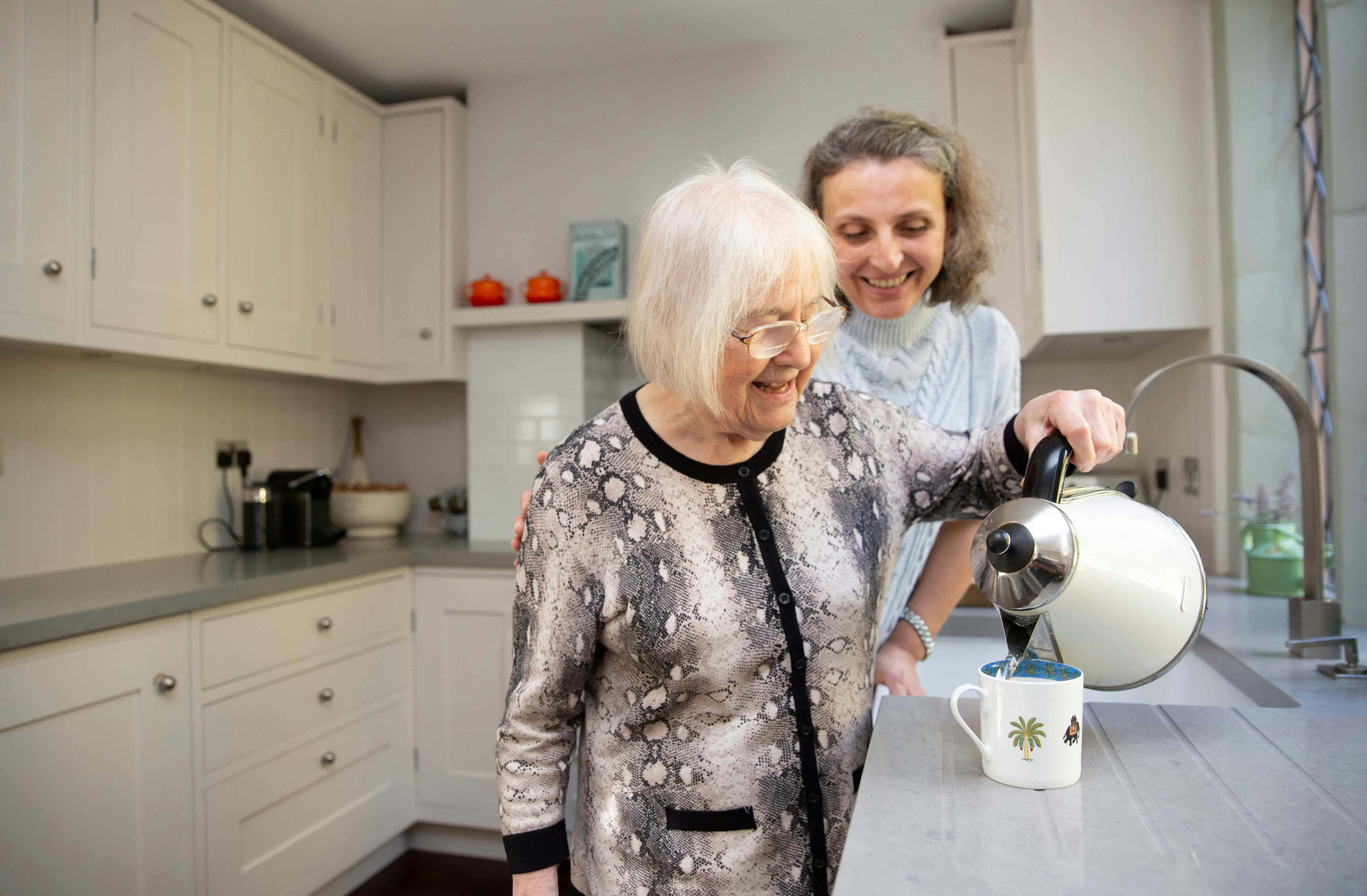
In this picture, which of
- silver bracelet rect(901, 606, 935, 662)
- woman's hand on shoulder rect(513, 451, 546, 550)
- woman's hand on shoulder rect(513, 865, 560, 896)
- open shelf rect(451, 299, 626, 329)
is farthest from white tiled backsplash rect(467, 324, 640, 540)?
woman's hand on shoulder rect(513, 865, 560, 896)

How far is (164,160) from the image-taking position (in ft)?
7.12

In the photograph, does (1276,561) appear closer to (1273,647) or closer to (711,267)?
(1273,647)

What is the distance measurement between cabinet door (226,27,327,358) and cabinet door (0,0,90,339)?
445mm

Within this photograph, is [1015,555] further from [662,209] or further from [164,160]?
[164,160]

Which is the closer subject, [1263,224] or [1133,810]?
[1133,810]

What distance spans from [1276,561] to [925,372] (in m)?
0.99

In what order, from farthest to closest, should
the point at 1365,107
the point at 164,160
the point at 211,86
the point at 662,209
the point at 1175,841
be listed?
1. the point at 211,86
2. the point at 164,160
3. the point at 1365,107
4. the point at 662,209
5. the point at 1175,841

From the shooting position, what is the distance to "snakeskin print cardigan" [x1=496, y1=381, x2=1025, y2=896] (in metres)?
0.85

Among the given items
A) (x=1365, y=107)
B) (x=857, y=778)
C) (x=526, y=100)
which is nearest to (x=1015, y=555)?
(x=857, y=778)

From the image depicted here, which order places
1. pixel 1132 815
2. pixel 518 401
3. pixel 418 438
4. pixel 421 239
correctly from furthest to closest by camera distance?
1. pixel 418 438
2. pixel 421 239
3. pixel 518 401
4. pixel 1132 815

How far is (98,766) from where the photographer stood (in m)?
1.66

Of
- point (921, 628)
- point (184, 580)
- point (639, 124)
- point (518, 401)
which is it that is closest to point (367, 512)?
point (518, 401)

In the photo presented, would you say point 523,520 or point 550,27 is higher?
point 550,27

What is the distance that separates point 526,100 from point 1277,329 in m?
2.35
